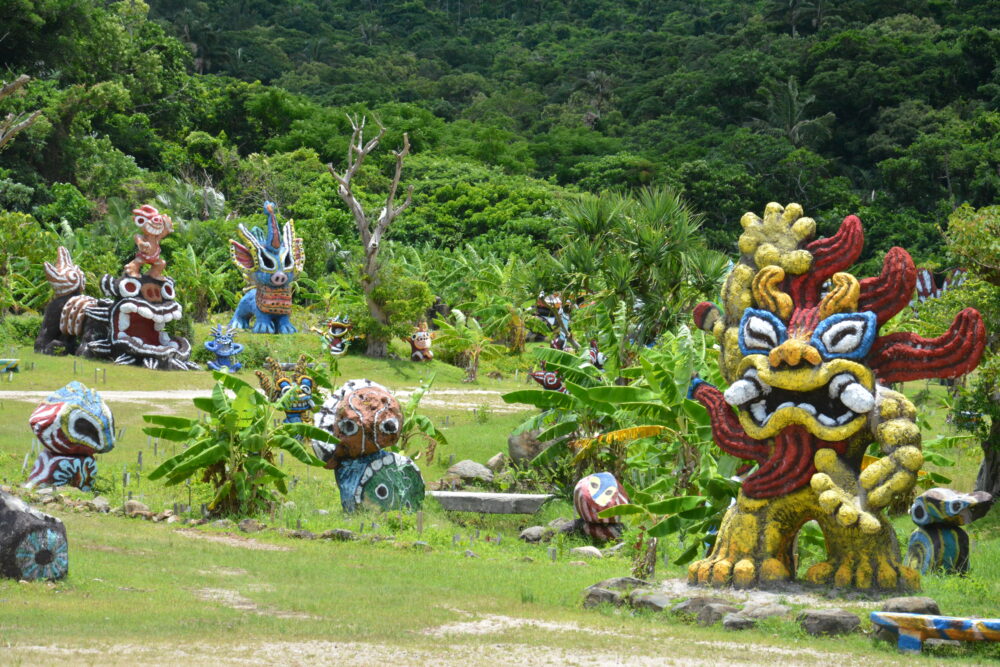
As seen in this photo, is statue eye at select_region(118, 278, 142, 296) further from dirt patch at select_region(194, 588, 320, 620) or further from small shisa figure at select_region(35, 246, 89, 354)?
dirt patch at select_region(194, 588, 320, 620)

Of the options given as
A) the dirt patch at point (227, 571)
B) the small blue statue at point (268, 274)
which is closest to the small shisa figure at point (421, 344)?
the small blue statue at point (268, 274)

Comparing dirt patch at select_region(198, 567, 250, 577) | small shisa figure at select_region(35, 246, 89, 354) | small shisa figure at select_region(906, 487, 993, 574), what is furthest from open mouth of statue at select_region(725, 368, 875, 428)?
small shisa figure at select_region(35, 246, 89, 354)

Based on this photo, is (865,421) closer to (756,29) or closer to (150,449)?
(150,449)

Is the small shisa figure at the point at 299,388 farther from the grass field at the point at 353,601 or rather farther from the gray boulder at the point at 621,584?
the gray boulder at the point at 621,584

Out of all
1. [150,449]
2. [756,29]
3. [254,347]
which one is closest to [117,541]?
[150,449]

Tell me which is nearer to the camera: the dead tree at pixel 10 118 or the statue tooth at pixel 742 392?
the statue tooth at pixel 742 392

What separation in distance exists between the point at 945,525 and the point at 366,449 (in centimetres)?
800

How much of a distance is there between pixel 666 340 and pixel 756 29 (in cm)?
8186

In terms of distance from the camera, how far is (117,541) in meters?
14.7

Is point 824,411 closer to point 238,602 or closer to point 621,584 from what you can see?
point 621,584

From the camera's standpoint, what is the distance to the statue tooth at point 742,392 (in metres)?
12.6

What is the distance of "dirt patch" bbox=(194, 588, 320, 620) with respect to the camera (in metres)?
11.4

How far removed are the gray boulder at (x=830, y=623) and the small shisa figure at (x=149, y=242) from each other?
2312 cm

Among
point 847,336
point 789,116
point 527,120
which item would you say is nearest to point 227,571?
point 847,336
